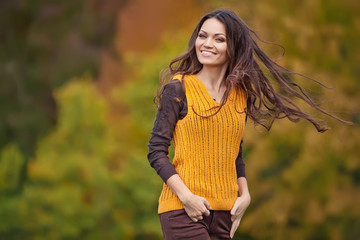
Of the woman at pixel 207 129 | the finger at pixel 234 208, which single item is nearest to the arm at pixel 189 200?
the woman at pixel 207 129

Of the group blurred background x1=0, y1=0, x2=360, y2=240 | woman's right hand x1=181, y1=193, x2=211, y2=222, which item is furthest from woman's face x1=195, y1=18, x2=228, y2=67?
blurred background x1=0, y1=0, x2=360, y2=240

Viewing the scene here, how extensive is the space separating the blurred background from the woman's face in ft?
16.6

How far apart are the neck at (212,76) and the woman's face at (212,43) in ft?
0.18

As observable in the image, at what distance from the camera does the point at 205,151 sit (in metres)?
3.49

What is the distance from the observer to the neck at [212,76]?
143 inches

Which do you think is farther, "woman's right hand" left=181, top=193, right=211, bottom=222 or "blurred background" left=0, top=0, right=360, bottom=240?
"blurred background" left=0, top=0, right=360, bottom=240

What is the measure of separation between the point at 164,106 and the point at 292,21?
37.8ft

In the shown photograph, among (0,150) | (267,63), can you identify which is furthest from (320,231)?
(267,63)

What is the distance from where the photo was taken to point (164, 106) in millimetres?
3475

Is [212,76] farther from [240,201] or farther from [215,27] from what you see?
[240,201]

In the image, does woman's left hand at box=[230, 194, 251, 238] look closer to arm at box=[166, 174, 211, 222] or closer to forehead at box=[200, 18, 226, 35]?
arm at box=[166, 174, 211, 222]

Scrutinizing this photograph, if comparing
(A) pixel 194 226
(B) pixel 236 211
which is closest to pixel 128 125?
(B) pixel 236 211

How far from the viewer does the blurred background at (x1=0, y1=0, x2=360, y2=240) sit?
1417 centimetres

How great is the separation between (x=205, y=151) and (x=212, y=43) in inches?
A: 21.6
